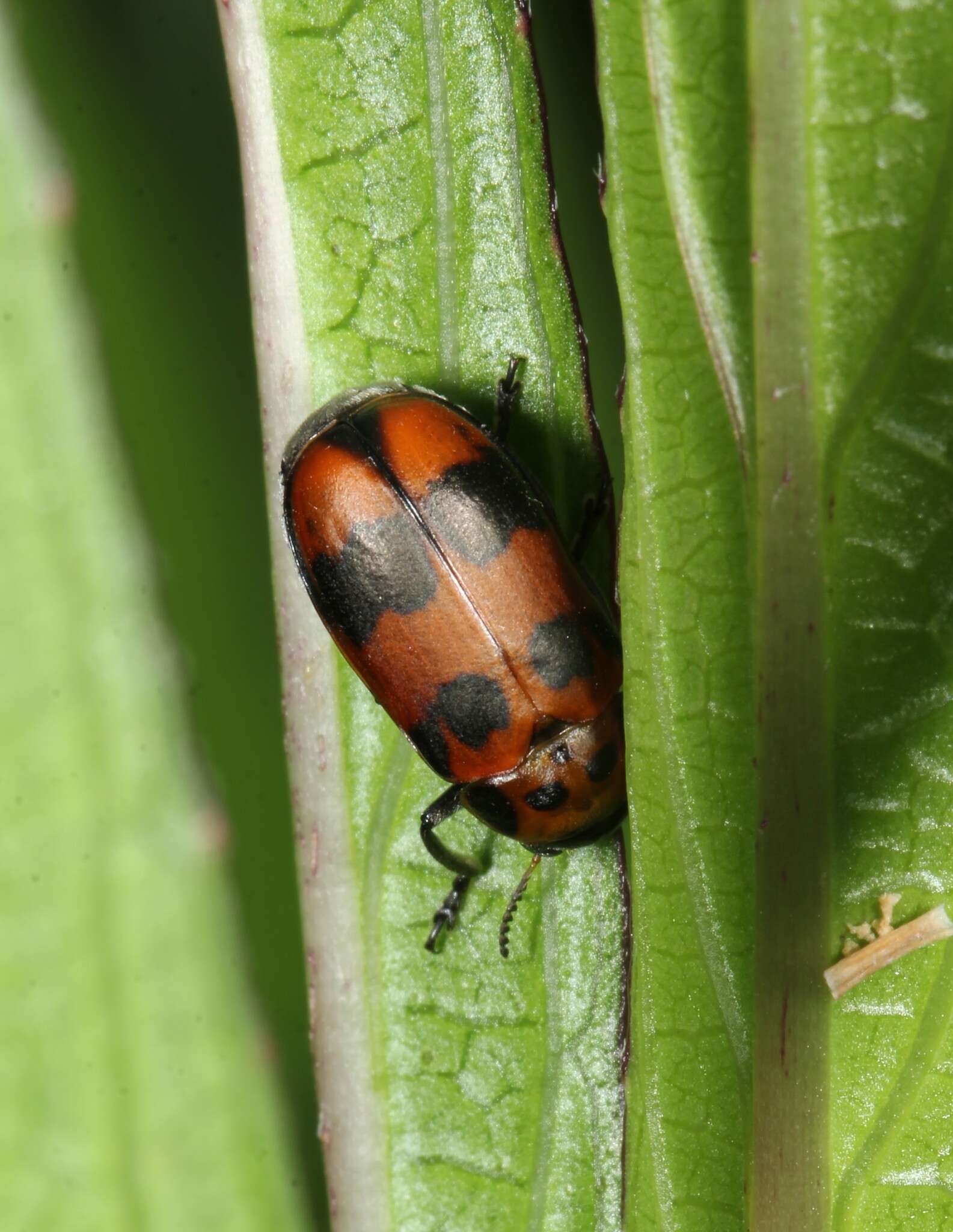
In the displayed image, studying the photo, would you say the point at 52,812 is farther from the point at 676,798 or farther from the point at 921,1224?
the point at 921,1224

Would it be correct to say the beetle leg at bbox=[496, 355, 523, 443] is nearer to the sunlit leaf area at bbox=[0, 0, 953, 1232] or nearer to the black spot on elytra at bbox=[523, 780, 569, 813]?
the sunlit leaf area at bbox=[0, 0, 953, 1232]

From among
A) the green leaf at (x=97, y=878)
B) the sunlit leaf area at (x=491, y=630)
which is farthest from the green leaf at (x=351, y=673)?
the green leaf at (x=97, y=878)

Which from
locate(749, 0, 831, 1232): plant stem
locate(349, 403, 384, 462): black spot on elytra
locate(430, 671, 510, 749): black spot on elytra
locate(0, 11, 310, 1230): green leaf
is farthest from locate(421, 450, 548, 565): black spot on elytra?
locate(0, 11, 310, 1230): green leaf

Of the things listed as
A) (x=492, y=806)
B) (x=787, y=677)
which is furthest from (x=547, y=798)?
(x=787, y=677)

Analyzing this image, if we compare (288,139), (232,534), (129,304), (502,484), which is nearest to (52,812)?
(232,534)

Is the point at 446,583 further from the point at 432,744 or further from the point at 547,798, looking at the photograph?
the point at 547,798

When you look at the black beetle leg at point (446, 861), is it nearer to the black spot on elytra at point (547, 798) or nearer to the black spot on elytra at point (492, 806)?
the black spot on elytra at point (492, 806)
